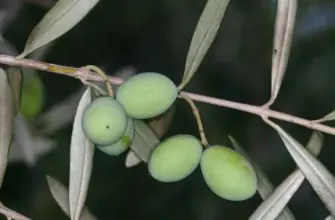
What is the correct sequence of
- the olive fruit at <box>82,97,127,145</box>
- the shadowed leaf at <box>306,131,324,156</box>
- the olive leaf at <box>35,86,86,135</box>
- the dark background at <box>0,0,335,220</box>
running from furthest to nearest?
the dark background at <box>0,0,335,220</box> < the olive leaf at <box>35,86,86,135</box> < the shadowed leaf at <box>306,131,324,156</box> < the olive fruit at <box>82,97,127,145</box>

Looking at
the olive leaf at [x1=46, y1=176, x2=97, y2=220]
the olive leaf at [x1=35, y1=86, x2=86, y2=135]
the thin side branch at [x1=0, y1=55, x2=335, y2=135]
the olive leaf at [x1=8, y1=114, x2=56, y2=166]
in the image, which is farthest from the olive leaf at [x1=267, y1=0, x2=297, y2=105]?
the olive leaf at [x1=35, y1=86, x2=86, y2=135]

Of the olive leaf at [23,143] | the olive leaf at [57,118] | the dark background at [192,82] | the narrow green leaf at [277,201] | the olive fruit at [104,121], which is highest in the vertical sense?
the olive fruit at [104,121]

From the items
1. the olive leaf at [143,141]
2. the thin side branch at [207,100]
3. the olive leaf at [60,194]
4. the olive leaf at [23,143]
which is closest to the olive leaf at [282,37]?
the thin side branch at [207,100]

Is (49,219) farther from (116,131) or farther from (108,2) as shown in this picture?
(116,131)

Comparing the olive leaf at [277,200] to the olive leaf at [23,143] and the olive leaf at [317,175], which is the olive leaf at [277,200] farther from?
the olive leaf at [23,143]

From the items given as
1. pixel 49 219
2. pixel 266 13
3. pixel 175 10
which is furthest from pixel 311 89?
pixel 49 219

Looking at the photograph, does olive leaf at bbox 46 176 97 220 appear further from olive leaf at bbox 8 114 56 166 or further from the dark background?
the dark background

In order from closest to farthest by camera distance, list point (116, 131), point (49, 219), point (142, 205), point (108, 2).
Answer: point (116, 131) → point (49, 219) → point (142, 205) → point (108, 2)
